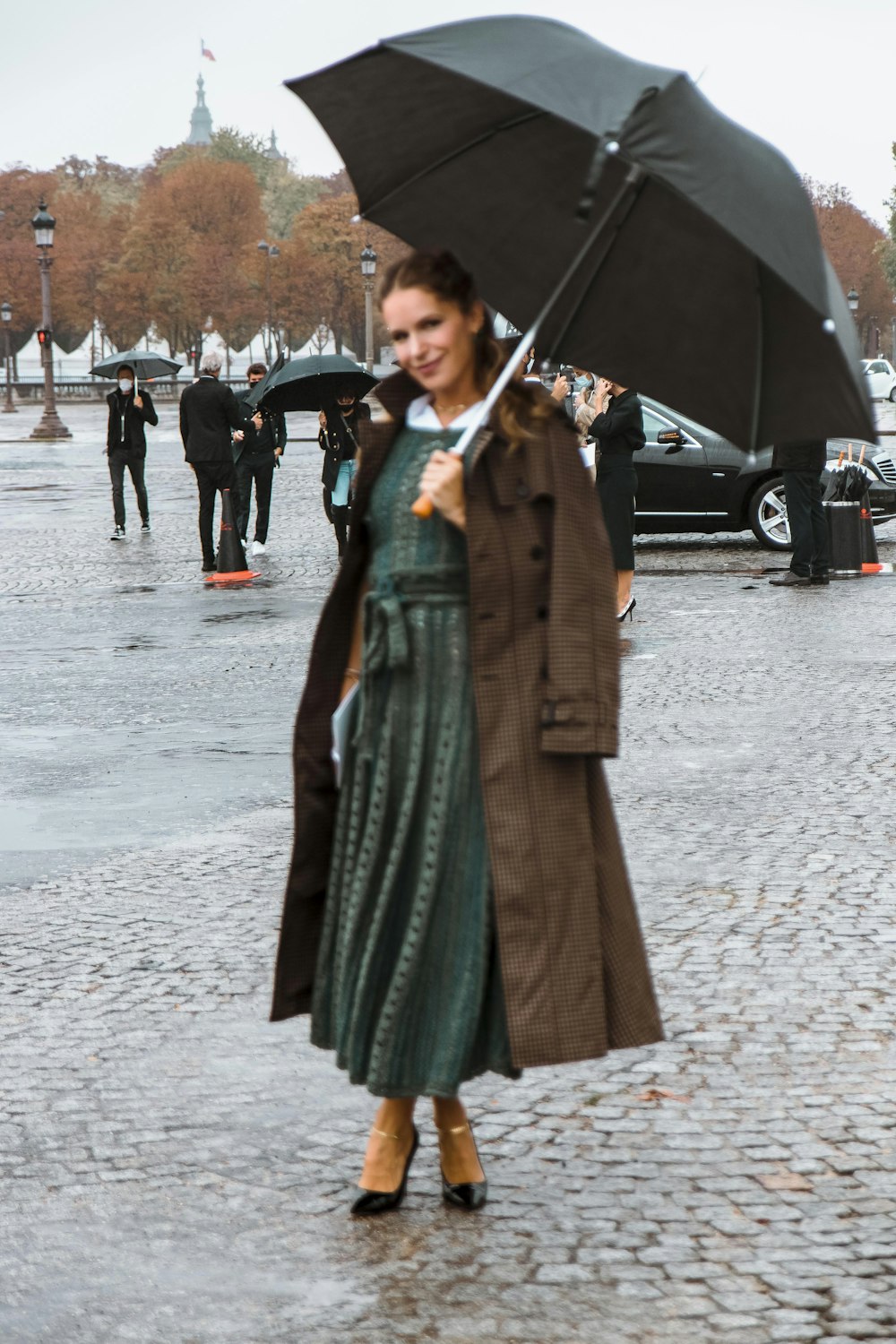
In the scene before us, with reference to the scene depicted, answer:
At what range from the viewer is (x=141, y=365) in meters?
24.3

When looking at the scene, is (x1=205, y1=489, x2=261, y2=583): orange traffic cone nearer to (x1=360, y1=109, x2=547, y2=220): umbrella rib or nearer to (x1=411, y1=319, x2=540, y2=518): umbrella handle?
(x1=360, y1=109, x2=547, y2=220): umbrella rib

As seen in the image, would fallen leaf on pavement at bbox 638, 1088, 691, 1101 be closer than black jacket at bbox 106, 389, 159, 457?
Yes

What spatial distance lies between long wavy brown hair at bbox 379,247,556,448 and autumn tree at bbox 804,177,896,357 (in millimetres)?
88722

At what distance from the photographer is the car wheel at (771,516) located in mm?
16734

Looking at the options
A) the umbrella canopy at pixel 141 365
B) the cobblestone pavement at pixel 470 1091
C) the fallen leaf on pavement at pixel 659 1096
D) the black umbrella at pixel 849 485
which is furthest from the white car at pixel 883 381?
the fallen leaf on pavement at pixel 659 1096

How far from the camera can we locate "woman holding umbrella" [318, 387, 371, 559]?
1588cm

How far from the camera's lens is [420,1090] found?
3502 millimetres

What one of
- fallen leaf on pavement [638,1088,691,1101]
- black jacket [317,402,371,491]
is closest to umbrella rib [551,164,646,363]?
fallen leaf on pavement [638,1088,691,1101]

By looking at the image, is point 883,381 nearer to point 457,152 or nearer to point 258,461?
point 258,461

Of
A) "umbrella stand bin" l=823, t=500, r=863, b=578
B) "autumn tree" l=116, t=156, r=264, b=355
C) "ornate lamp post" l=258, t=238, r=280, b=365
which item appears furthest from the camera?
"autumn tree" l=116, t=156, r=264, b=355

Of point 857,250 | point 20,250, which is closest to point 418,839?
point 20,250

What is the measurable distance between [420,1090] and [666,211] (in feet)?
5.49

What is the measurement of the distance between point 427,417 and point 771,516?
44.9 ft

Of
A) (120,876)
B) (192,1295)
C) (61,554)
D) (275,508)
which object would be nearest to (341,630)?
(192,1295)
